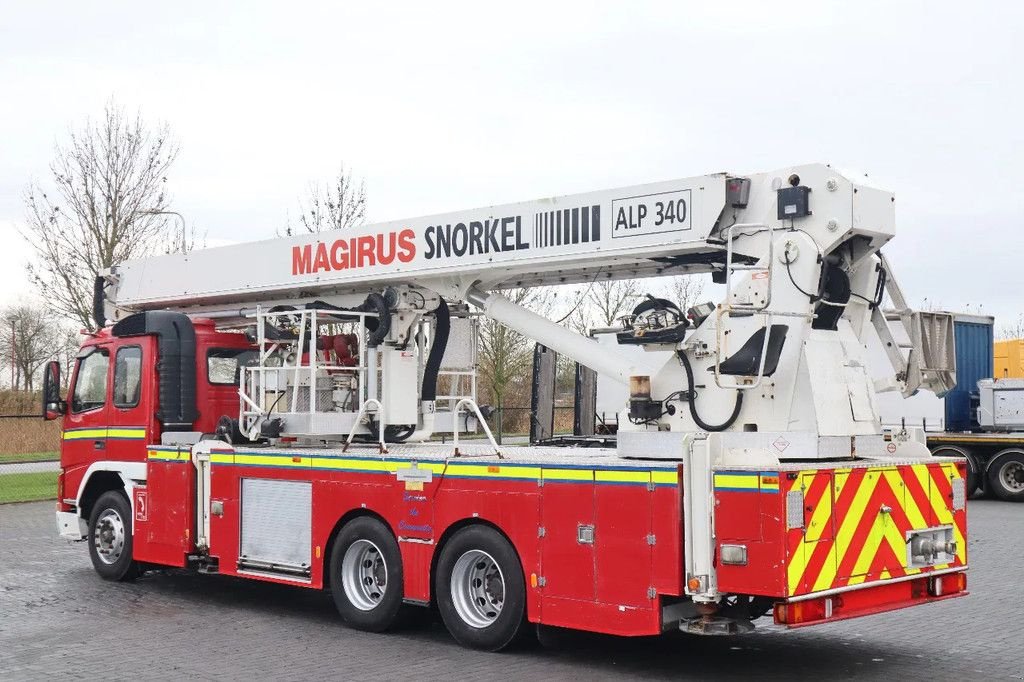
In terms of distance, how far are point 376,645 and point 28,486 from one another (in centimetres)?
1837

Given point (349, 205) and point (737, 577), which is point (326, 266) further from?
point (349, 205)

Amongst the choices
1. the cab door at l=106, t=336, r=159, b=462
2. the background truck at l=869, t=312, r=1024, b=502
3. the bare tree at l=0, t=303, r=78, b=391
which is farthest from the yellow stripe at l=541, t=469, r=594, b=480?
the bare tree at l=0, t=303, r=78, b=391

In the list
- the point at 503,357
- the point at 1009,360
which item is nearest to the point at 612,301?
the point at 503,357

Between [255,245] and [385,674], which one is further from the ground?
[255,245]

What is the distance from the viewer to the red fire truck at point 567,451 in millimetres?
8406

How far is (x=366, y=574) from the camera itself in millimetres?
10734

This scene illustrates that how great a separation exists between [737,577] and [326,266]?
5754 millimetres

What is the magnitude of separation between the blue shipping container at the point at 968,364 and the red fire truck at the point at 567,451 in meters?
15.7

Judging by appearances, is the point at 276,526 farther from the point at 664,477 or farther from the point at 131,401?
the point at 664,477

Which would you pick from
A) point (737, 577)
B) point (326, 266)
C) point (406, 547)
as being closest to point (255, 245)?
point (326, 266)

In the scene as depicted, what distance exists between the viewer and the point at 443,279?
11.5 meters

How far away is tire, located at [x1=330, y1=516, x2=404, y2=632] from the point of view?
10297 millimetres

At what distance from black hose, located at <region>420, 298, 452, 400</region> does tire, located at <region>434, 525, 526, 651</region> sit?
2.86 metres

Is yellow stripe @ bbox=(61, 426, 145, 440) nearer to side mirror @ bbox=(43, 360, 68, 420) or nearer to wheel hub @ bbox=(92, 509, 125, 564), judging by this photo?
side mirror @ bbox=(43, 360, 68, 420)
